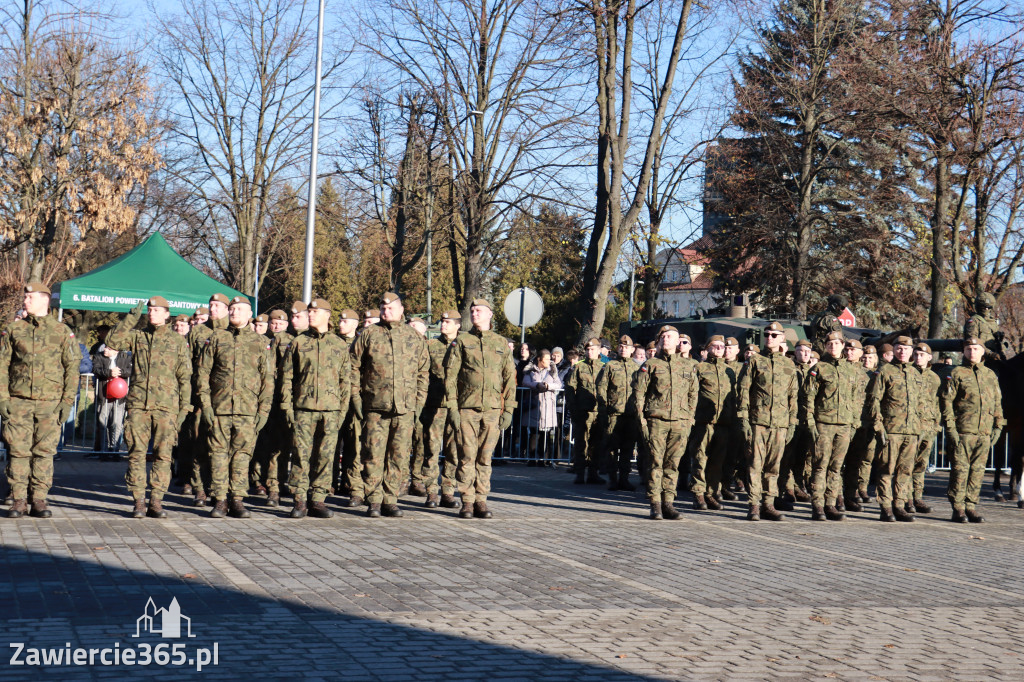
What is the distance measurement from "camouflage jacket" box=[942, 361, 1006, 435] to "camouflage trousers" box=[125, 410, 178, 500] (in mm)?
8137

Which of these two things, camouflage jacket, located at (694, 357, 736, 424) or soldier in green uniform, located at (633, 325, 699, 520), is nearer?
soldier in green uniform, located at (633, 325, 699, 520)

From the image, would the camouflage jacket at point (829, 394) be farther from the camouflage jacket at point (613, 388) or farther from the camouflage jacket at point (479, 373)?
the camouflage jacket at point (479, 373)

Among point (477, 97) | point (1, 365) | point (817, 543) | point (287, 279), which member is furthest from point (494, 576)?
point (287, 279)

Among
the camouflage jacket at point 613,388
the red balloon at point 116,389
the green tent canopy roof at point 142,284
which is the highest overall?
the green tent canopy roof at point 142,284

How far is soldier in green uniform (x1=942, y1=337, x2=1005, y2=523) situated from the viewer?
12727mm

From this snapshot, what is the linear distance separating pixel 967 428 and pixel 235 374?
782 cm

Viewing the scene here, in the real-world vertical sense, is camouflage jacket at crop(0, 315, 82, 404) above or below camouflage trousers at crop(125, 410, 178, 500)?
above

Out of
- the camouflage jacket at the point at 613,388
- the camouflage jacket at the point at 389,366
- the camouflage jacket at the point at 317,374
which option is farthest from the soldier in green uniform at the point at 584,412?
the camouflage jacket at the point at 317,374

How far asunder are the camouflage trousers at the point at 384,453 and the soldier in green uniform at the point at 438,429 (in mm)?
524

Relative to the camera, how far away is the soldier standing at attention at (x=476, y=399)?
36.4ft

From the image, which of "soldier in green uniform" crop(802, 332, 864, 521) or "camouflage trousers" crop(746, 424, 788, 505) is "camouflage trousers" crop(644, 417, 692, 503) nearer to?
"camouflage trousers" crop(746, 424, 788, 505)

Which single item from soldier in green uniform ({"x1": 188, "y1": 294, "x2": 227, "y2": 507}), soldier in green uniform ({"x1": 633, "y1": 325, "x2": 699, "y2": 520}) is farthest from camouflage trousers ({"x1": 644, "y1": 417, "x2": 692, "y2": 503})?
soldier in green uniform ({"x1": 188, "y1": 294, "x2": 227, "y2": 507})

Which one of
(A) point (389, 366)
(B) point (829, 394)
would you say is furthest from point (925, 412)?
(A) point (389, 366)
